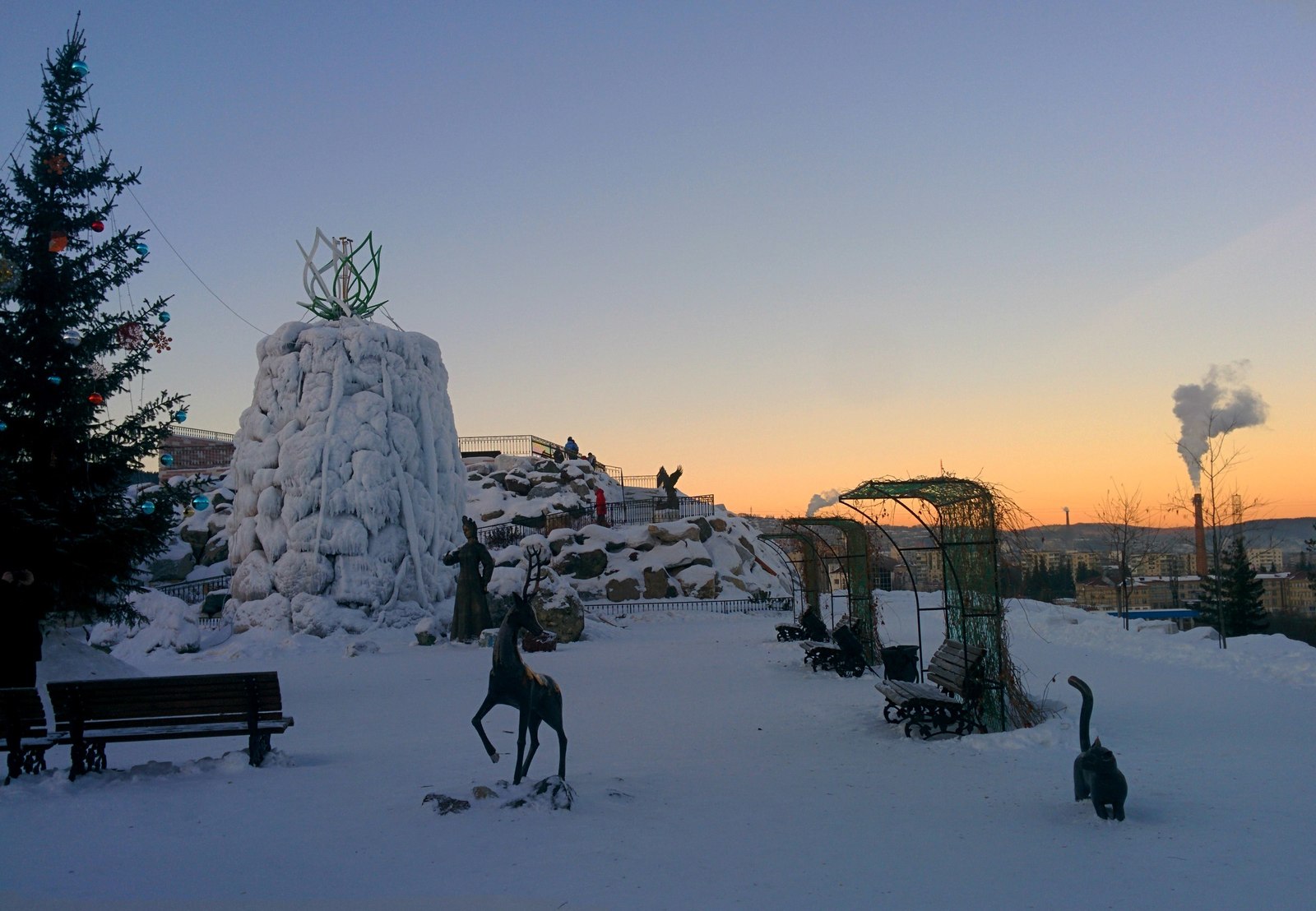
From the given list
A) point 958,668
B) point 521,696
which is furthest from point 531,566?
point 958,668

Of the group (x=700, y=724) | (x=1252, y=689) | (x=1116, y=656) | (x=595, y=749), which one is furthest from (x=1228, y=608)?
(x=595, y=749)

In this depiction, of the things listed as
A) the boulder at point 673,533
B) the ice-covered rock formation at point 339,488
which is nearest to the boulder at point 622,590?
the boulder at point 673,533

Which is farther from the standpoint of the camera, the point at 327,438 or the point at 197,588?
the point at 197,588

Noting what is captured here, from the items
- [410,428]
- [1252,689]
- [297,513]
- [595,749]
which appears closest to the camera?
[595,749]

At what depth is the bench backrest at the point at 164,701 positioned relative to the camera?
7605mm

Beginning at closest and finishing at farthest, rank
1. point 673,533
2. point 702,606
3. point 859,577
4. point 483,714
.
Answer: point 483,714 < point 859,577 < point 702,606 < point 673,533

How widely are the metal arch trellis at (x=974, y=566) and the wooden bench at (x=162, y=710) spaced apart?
7042mm

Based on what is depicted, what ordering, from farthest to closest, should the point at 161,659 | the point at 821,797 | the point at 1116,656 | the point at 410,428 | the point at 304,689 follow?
the point at 410,428 < the point at 161,659 < the point at 1116,656 < the point at 304,689 < the point at 821,797

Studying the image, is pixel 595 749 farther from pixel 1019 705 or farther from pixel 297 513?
pixel 297 513

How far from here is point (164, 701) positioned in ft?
25.9

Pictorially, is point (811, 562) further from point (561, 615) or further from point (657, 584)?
point (657, 584)

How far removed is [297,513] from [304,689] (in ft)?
33.1

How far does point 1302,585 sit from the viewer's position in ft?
185

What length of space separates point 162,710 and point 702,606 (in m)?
25.7
